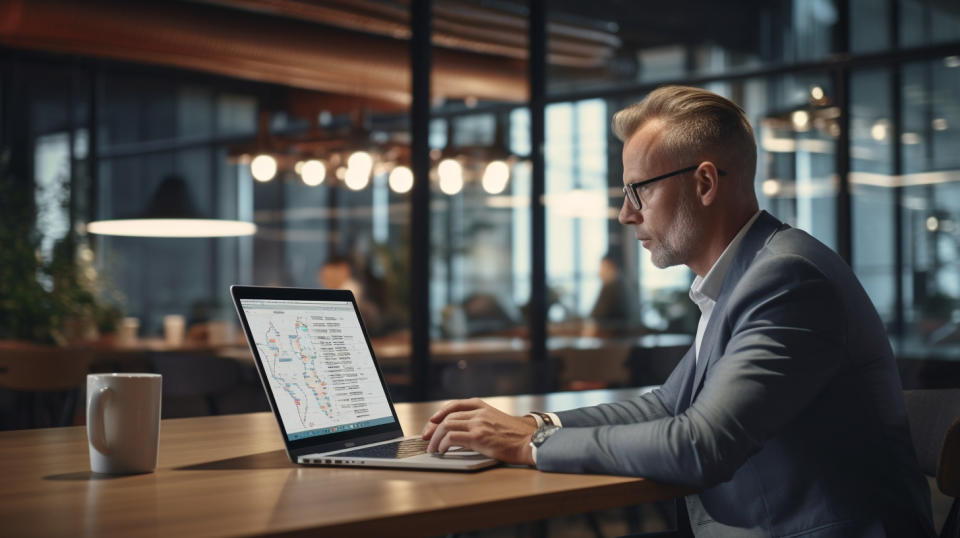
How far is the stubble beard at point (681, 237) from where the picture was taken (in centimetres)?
185

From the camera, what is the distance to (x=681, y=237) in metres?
1.88

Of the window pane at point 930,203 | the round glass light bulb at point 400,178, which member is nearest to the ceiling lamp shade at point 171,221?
the round glass light bulb at point 400,178

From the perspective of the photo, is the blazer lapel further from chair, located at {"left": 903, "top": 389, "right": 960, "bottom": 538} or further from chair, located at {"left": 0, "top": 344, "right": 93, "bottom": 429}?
chair, located at {"left": 0, "top": 344, "right": 93, "bottom": 429}

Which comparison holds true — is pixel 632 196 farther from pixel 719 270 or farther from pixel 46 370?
pixel 46 370

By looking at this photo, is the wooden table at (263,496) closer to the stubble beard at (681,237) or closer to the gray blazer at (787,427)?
the gray blazer at (787,427)

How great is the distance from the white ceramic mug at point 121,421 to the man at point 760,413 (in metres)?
0.46

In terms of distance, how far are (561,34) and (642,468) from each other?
16.3 ft

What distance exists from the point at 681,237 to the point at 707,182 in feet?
0.38

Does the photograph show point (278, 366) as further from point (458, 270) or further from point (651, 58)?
point (458, 270)

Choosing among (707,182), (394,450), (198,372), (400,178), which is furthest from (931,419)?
(400,178)

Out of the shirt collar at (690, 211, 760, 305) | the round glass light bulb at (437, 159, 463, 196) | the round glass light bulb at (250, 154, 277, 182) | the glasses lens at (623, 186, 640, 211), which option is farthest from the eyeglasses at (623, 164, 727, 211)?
the round glass light bulb at (250, 154, 277, 182)

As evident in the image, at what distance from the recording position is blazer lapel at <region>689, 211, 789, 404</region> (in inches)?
65.3

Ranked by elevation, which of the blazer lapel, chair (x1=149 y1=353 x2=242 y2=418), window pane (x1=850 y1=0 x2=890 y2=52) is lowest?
chair (x1=149 y1=353 x2=242 y2=418)

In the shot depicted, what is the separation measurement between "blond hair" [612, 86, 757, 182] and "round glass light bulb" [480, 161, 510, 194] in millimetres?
4466
